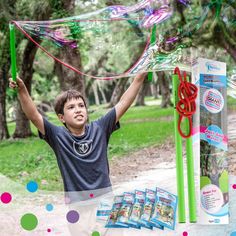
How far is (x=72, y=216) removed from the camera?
9.11 feet

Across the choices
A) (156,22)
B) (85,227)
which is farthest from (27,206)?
(156,22)

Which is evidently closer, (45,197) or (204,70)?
(204,70)

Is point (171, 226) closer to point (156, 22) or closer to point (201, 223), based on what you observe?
point (201, 223)

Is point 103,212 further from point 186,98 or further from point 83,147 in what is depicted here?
point 186,98

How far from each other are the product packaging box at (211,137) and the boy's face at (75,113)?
62cm

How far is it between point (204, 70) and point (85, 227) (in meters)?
1.07

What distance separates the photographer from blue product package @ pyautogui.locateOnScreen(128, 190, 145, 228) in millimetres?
2844

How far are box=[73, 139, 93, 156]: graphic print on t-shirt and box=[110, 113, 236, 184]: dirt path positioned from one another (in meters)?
3.04

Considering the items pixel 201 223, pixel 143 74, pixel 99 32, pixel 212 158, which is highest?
pixel 99 32

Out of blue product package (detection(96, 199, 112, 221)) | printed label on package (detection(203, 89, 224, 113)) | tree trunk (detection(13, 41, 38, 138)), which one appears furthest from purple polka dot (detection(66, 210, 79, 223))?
tree trunk (detection(13, 41, 38, 138))

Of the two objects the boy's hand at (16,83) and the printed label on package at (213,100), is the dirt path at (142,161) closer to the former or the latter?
the printed label on package at (213,100)

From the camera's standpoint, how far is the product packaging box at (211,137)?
285 centimetres

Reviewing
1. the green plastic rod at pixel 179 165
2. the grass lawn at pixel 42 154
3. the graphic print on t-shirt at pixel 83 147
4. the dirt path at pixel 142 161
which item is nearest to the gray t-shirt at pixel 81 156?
the graphic print on t-shirt at pixel 83 147

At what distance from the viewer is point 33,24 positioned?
3.22 meters
